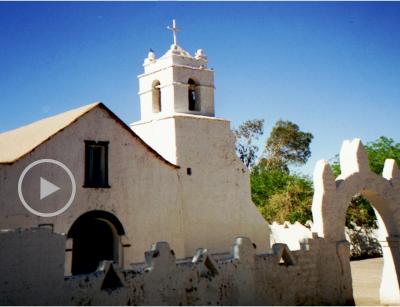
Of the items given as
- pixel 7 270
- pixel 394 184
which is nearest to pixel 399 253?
pixel 394 184

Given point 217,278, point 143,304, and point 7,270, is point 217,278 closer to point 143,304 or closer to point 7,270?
point 143,304

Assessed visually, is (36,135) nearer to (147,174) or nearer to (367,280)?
(147,174)

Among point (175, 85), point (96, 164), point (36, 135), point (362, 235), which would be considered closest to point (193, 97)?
point (175, 85)

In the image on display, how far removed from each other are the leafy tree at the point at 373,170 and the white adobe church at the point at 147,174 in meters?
11.9

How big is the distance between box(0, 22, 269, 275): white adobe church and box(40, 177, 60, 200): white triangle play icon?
5.0 inches

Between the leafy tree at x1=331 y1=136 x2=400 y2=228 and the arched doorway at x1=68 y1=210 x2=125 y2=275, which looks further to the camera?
the leafy tree at x1=331 y1=136 x2=400 y2=228

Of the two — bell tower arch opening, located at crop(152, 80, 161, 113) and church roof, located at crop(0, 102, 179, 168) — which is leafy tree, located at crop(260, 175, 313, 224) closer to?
bell tower arch opening, located at crop(152, 80, 161, 113)

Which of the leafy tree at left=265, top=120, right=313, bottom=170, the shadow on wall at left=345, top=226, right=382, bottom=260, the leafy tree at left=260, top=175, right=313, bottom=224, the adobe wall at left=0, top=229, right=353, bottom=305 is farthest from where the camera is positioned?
the leafy tree at left=265, top=120, right=313, bottom=170

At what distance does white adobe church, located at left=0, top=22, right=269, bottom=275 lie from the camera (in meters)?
14.0

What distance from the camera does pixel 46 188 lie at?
45.0ft

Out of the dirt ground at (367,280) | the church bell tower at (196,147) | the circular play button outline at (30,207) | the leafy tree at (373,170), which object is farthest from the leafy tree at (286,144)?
the circular play button outline at (30,207)

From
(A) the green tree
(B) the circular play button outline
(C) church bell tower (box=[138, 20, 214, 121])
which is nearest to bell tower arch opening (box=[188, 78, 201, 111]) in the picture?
(C) church bell tower (box=[138, 20, 214, 121])

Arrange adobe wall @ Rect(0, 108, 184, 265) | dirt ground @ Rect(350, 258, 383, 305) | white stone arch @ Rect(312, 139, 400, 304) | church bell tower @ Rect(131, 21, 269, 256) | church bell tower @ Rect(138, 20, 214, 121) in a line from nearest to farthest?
white stone arch @ Rect(312, 139, 400, 304) → adobe wall @ Rect(0, 108, 184, 265) → dirt ground @ Rect(350, 258, 383, 305) → church bell tower @ Rect(131, 21, 269, 256) → church bell tower @ Rect(138, 20, 214, 121)

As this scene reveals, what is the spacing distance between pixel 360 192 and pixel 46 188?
9.65m
